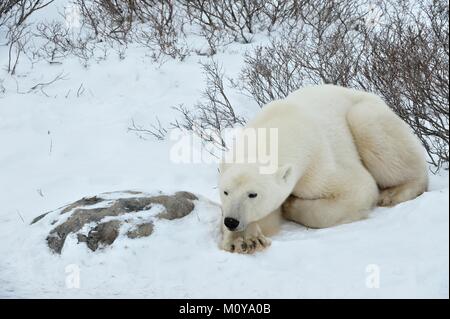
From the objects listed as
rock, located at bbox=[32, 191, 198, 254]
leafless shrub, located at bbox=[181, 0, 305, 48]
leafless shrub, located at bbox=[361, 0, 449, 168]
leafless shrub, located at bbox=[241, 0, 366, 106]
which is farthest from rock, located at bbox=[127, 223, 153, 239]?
leafless shrub, located at bbox=[181, 0, 305, 48]

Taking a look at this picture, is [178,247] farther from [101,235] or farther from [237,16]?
[237,16]

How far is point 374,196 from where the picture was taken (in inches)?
150

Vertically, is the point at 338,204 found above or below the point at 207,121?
below

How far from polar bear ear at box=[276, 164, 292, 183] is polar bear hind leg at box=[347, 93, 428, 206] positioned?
0.77 meters

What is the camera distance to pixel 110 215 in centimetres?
357

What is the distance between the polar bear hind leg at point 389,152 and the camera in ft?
13.2

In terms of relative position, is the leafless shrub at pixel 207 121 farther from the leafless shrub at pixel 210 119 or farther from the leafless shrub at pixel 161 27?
the leafless shrub at pixel 161 27

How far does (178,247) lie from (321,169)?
0.97 metres

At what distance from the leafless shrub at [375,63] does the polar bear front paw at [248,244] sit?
1885 mm

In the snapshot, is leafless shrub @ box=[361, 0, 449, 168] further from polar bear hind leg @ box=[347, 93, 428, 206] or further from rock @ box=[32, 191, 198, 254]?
rock @ box=[32, 191, 198, 254]

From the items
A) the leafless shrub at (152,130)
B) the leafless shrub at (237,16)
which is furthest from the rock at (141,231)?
the leafless shrub at (237,16)

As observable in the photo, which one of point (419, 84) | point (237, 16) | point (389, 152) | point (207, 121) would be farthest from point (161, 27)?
point (389, 152)

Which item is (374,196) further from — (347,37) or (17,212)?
(347,37)

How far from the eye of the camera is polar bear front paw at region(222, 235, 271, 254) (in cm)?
323
